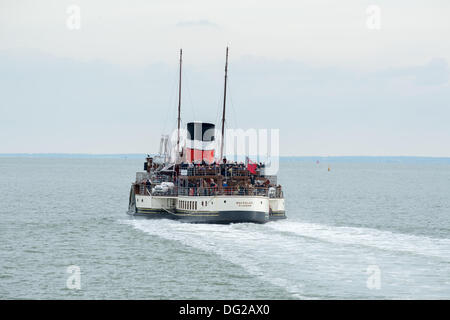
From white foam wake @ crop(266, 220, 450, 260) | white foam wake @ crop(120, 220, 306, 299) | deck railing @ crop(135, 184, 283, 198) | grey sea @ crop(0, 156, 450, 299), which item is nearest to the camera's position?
grey sea @ crop(0, 156, 450, 299)

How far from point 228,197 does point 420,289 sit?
2824cm

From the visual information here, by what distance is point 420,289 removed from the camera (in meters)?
34.6

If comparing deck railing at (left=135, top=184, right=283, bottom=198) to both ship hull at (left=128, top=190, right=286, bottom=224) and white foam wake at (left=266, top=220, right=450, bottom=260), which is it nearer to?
ship hull at (left=128, top=190, right=286, bottom=224)

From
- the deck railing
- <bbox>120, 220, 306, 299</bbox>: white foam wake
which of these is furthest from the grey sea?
the deck railing

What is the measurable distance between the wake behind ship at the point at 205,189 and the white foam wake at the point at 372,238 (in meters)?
2.93

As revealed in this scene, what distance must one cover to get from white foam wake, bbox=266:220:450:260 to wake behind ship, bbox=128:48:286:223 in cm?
293

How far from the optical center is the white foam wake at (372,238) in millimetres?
47844

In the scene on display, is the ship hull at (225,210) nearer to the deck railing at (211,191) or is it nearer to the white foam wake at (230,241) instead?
the deck railing at (211,191)

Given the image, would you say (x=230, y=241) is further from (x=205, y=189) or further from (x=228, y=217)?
(x=205, y=189)

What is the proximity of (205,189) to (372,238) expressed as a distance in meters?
17.5

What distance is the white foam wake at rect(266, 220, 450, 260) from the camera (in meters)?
47.8

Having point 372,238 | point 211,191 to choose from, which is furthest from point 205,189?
point 372,238

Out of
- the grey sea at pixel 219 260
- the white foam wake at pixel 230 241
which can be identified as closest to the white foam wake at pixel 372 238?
the grey sea at pixel 219 260
